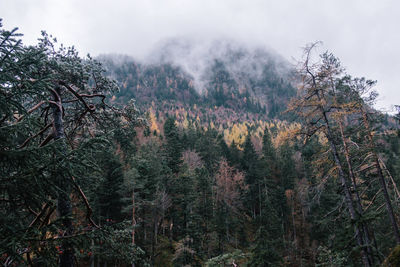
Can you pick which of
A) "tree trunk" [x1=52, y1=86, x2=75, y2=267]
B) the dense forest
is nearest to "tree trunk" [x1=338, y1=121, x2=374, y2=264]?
the dense forest

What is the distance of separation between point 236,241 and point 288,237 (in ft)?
34.9

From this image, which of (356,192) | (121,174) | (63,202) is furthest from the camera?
(121,174)

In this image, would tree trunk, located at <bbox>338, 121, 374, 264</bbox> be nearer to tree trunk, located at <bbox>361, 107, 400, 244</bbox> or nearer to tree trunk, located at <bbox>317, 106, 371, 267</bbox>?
tree trunk, located at <bbox>317, 106, 371, 267</bbox>

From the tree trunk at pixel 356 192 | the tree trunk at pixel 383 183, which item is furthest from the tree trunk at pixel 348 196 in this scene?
the tree trunk at pixel 383 183

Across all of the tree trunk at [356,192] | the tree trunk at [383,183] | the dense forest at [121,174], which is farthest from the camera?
the tree trunk at [383,183]

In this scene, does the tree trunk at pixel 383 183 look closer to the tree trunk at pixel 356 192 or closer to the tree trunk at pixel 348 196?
the tree trunk at pixel 356 192

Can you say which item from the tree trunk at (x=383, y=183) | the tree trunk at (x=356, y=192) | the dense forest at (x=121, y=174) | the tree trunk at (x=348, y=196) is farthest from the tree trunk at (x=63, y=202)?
the tree trunk at (x=383, y=183)

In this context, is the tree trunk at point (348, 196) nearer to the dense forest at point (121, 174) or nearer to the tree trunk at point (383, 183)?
the dense forest at point (121, 174)

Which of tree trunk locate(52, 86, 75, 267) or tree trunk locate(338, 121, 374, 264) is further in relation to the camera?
tree trunk locate(338, 121, 374, 264)

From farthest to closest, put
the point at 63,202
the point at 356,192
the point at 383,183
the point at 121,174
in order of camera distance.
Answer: the point at 121,174 → the point at 383,183 → the point at 356,192 → the point at 63,202

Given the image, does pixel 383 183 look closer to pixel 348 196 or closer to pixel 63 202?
pixel 348 196

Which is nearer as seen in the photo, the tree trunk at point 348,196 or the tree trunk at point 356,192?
the tree trunk at point 348,196

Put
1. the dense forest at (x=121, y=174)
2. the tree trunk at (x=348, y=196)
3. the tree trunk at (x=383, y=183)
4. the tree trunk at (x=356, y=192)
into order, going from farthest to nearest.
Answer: the tree trunk at (x=383, y=183) < the tree trunk at (x=356, y=192) < the tree trunk at (x=348, y=196) < the dense forest at (x=121, y=174)

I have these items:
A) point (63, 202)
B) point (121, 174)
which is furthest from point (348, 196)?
point (121, 174)
